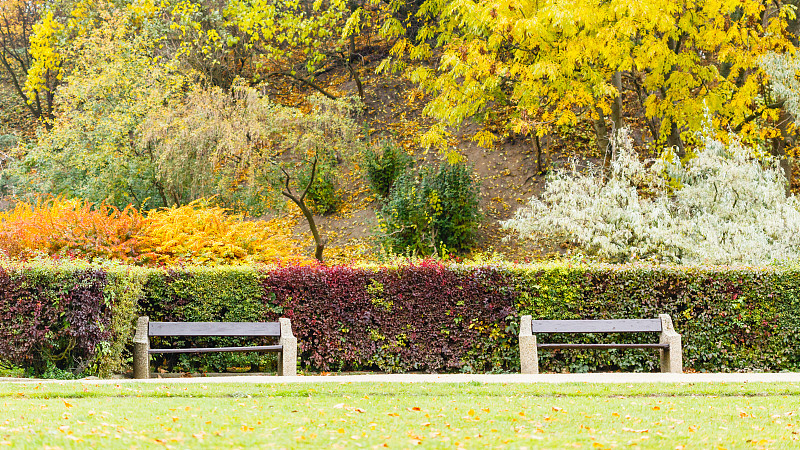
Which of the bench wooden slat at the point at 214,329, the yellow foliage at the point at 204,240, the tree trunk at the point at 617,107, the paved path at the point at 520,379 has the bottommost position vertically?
the paved path at the point at 520,379

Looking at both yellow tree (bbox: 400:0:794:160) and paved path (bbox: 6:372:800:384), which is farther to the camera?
yellow tree (bbox: 400:0:794:160)

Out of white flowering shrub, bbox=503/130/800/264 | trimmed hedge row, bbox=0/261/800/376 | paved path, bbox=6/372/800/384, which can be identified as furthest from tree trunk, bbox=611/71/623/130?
paved path, bbox=6/372/800/384

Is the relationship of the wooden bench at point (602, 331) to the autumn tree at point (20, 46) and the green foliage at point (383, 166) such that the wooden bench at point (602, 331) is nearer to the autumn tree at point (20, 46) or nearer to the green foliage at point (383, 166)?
the green foliage at point (383, 166)

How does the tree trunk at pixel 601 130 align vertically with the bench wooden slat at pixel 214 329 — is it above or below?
above

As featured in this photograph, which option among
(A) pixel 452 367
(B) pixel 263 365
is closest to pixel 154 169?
(B) pixel 263 365

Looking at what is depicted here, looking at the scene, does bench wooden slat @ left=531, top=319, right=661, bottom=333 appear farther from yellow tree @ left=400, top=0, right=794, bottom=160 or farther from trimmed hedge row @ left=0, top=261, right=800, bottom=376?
yellow tree @ left=400, top=0, right=794, bottom=160

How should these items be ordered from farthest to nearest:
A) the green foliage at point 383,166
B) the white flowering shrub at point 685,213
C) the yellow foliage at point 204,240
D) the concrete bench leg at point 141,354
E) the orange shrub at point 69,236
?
the green foliage at point 383,166 < the white flowering shrub at point 685,213 < the yellow foliage at point 204,240 < the orange shrub at point 69,236 < the concrete bench leg at point 141,354

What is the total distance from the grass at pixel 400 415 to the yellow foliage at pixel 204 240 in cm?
460

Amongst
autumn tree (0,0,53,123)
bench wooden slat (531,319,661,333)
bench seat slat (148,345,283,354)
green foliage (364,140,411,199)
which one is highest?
autumn tree (0,0,53,123)

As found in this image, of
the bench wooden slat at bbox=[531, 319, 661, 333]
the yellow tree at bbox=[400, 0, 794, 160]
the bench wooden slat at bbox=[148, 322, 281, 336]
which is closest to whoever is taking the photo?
the bench wooden slat at bbox=[148, 322, 281, 336]

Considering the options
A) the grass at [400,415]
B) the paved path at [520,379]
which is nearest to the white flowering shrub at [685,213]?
the paved path at [520,379]

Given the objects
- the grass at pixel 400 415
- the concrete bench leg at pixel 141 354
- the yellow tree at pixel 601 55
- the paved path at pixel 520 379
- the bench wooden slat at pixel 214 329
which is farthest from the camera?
the yellow tree at pixel 601 55

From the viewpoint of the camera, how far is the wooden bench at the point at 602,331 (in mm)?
9547

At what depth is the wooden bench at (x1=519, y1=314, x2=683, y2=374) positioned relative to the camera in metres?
9.55
